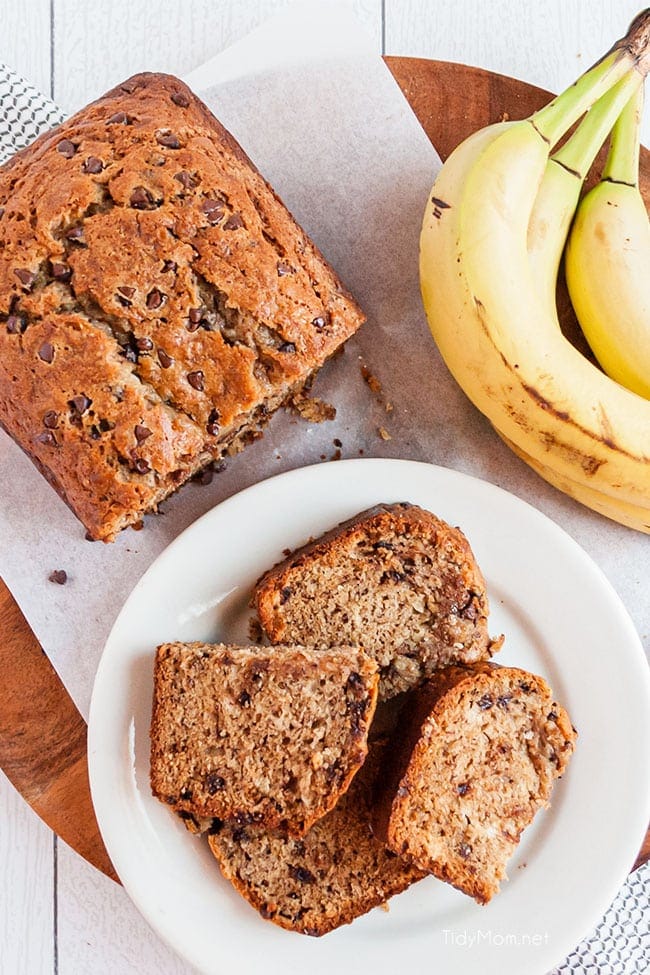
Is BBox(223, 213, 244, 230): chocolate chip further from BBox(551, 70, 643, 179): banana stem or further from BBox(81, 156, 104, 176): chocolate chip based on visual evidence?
BBox(551, 70, 643, 179): banana stem

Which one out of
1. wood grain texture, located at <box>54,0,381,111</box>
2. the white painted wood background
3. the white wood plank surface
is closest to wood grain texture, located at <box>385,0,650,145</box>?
the white painted wood background

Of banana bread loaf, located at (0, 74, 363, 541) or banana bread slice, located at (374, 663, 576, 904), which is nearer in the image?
banana bread loaf, located at (0, 74, 363, 541)

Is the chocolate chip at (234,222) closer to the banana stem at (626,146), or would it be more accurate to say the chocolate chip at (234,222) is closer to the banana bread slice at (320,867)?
the banana stem at (626,146)

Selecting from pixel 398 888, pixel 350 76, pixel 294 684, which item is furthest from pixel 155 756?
pixel 350 76

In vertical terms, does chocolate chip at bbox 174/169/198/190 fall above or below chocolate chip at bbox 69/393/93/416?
above

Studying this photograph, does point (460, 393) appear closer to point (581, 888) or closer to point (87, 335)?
point (87, 335)

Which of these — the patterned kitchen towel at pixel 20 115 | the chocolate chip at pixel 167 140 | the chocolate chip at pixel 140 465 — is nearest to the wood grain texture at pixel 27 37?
the patterned kitchen towel at pixel 20 115
